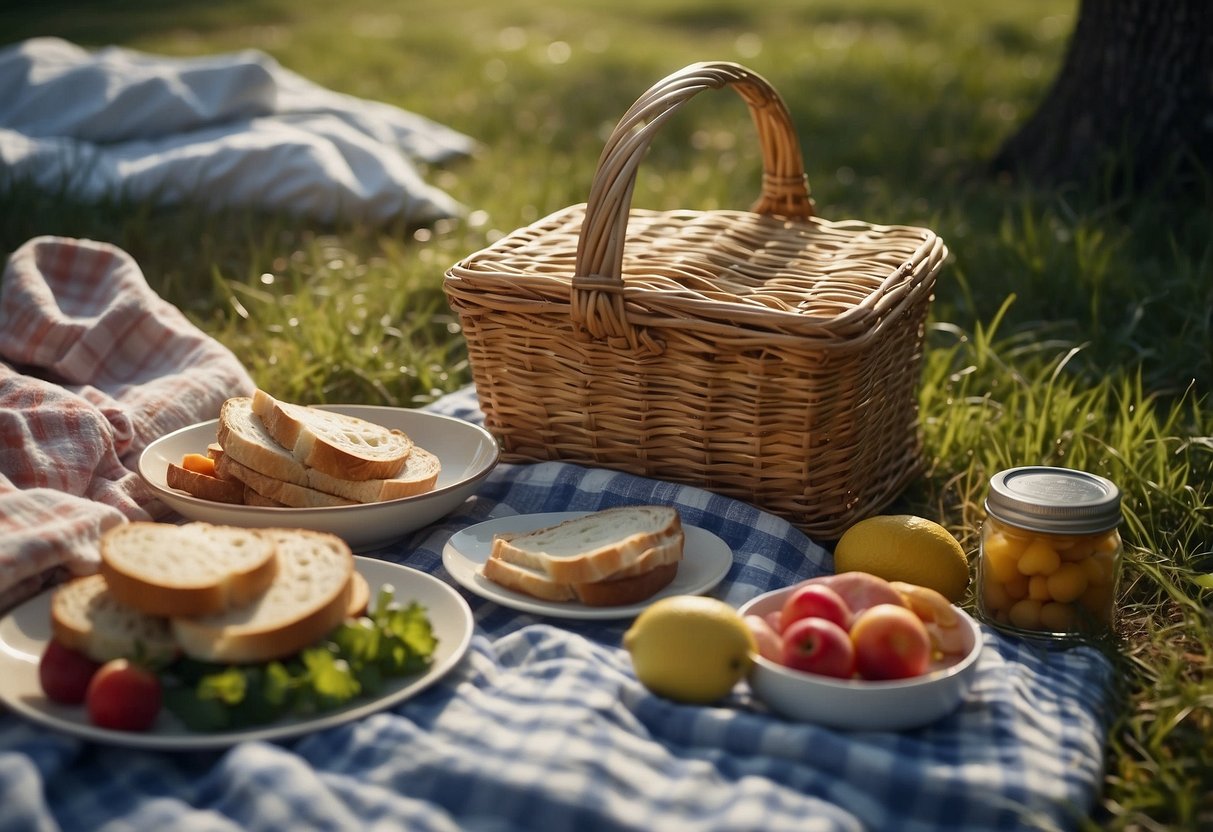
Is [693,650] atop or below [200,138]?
below

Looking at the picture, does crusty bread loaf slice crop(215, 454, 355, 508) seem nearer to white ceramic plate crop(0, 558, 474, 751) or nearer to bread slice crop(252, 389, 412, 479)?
bread slice crop(252, 389, 412, 479)

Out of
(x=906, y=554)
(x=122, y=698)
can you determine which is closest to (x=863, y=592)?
(x=906, y=554)

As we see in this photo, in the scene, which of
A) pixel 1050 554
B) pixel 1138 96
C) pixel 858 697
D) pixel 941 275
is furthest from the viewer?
pixel 1138 96

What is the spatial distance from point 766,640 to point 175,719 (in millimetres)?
872

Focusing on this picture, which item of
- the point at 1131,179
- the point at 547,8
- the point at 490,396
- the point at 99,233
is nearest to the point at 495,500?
the point at 490,396

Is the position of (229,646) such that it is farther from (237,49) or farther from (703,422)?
(237,49)

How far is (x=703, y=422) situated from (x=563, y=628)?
1.68ft

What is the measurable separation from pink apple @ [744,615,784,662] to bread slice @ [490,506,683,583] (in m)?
0.25

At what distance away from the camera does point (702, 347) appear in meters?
2.31

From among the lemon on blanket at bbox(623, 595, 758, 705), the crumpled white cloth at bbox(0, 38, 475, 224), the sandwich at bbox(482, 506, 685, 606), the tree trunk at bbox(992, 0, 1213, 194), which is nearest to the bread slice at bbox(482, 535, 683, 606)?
the sandwich at bbox(482, 506, 685, 606)

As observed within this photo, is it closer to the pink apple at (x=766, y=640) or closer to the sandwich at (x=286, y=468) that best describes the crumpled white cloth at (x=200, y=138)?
the sandwich at (x=286, y=468)

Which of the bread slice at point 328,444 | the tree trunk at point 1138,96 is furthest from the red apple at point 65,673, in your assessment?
the tree trunk at point 1138,96

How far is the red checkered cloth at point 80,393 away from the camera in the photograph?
82.4 inches

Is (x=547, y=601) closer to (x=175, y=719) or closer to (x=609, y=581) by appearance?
(x=609, y=581)
